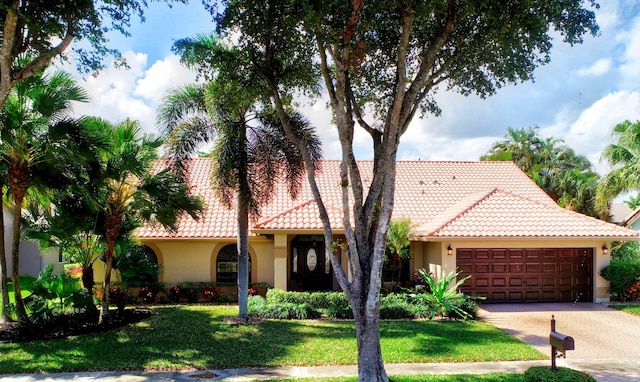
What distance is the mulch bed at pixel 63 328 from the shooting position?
13.2 metres

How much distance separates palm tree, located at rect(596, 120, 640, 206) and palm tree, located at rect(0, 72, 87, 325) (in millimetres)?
20506

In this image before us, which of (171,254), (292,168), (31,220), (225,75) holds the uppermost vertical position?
(225,75)

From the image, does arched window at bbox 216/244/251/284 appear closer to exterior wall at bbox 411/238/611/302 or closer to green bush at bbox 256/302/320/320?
green bush at bbox 256/302/320/320

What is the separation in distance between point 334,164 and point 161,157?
1204 cm

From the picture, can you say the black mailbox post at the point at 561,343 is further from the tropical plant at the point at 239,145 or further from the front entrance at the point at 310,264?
the front entrance at the point at 310,264

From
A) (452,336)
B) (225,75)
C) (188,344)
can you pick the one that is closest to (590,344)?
(452,336)

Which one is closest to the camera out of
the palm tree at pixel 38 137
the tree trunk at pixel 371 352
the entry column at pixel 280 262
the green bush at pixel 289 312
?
the tree trunk at pixel 371 352

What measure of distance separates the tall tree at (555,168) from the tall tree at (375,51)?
23963 mm

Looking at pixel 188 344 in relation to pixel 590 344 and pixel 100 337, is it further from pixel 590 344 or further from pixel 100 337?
pixel 590 344

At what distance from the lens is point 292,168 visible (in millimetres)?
15219

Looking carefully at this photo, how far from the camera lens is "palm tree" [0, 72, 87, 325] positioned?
1236cm

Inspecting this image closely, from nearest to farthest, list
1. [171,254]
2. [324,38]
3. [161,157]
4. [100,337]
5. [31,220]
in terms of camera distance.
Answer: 1. [324,38]
2. [100,337]
3. [161,157]
4. [31,220]
5. [171,254]

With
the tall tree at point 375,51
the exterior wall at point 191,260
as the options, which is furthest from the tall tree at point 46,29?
the exterior wall at point 191,260

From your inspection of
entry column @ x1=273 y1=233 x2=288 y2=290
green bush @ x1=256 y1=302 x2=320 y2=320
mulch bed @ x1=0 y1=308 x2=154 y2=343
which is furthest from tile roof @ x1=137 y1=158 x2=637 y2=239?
mulch bed @ x1=0 y1=308 x2=154 y2=343
